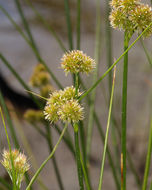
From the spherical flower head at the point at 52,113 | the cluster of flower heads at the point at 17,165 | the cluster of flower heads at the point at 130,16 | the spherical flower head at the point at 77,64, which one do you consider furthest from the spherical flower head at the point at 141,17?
the cluster of flower heads at the point at 17,165

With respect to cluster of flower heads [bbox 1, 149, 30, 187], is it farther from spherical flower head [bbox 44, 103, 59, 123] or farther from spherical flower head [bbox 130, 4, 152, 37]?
spherical flower head [bbox 130, 4, 152, 37]

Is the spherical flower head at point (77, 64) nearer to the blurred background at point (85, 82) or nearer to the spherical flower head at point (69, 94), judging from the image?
the spherical flower head at point (69, 94)

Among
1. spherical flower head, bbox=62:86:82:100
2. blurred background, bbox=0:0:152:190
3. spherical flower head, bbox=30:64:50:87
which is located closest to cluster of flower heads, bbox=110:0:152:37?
spherical flower head, bbox=62:86:82:100

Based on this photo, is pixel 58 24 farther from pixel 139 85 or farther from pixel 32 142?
pixel 32 142

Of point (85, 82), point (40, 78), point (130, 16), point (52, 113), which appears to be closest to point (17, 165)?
point (52, 113)

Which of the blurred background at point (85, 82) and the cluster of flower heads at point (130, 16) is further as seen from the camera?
the blurred background at point (85, 82)

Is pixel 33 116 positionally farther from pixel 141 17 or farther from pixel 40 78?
pixel 141 17

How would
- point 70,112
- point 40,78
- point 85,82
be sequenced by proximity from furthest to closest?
1. point 85,82
2. point 40,78
3. point 70,112
